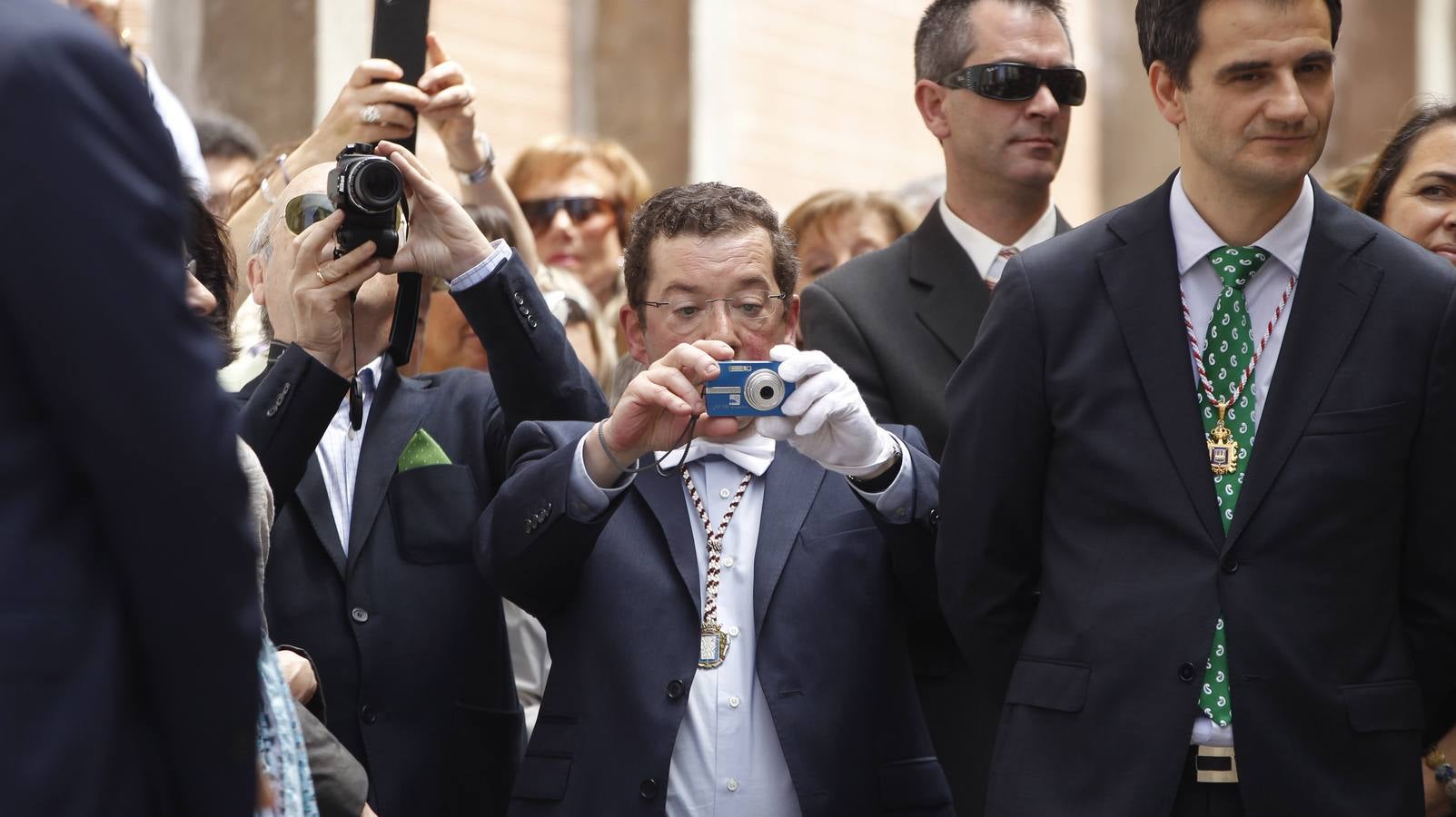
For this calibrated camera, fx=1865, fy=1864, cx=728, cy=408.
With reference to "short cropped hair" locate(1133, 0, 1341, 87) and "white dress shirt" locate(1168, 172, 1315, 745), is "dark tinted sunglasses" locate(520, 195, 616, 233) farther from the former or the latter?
"white dress shirt" locate(1168, 172, 1315, 745)

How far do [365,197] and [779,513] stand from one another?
3.20ft

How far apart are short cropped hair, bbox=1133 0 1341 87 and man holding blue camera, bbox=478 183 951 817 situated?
2.61 feet

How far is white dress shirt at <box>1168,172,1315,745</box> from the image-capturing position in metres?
3.08

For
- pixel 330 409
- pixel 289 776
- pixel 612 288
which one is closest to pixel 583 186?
pixel 612 288

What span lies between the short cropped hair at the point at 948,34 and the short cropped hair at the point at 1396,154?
80cm

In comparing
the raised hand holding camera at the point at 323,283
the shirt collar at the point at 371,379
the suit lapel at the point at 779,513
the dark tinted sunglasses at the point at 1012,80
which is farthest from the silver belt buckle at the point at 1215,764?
the dark tinted sunglasses at the point at 1012,80

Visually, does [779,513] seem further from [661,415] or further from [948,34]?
[948,34]

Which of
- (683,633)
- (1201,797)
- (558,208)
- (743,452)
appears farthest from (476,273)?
(558,208)

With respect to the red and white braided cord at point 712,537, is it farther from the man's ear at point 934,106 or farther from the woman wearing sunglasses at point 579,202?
the woman wearing sunglasses at point 579,202

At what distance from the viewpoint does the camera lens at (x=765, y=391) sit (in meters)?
3.16

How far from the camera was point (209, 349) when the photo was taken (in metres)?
1.96

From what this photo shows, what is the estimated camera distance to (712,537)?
3.42m

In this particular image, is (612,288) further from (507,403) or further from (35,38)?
(35,38)

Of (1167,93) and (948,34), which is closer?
(1167,93)
